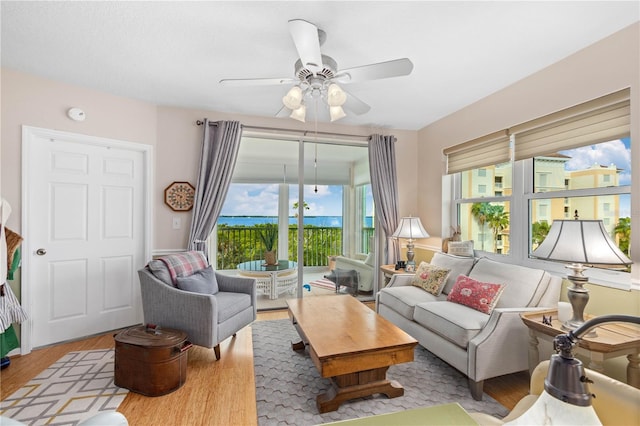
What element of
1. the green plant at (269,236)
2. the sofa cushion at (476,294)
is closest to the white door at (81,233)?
the green plant at (269,236)

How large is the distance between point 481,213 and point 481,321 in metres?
1.63

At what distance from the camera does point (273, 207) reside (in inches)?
159

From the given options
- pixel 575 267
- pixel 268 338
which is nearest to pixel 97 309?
pixel 268 338

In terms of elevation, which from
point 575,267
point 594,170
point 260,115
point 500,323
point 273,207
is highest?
point 260,115

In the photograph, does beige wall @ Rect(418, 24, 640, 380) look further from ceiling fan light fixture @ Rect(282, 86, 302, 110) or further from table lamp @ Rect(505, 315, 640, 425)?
table lamp @ Rect(505, 315, 640, 425)

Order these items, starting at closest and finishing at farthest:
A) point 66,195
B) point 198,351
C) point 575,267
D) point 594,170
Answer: point 575,267, point 594,170, point 198,351, point 66,195

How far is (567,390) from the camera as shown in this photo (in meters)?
0.44

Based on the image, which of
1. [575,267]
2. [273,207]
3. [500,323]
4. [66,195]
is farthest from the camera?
[273,207]

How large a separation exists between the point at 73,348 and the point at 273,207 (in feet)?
8.18

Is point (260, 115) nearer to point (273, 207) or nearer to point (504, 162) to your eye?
point (273, 207)

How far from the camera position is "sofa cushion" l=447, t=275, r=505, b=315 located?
7.94 ft

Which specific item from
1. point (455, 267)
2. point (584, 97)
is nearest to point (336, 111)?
point (584, 97)

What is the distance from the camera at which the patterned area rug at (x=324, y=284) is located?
423 cm

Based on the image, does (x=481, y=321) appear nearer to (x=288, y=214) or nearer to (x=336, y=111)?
(x=336, y=111)
